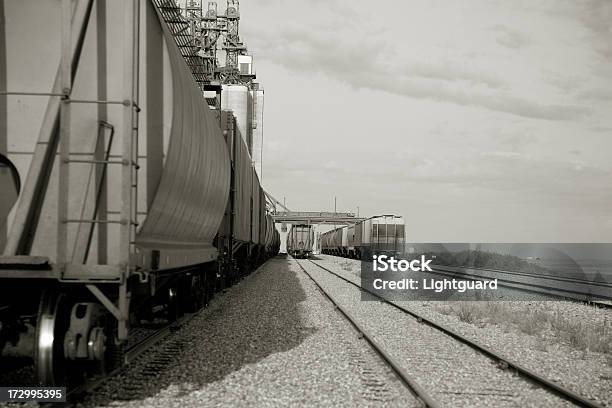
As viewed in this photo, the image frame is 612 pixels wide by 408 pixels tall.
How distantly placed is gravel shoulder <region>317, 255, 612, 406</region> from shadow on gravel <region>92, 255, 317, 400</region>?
316 centimetres

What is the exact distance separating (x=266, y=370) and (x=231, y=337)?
2.39 m

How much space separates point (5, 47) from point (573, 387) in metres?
7.02

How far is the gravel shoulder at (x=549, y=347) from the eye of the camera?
23.4ft

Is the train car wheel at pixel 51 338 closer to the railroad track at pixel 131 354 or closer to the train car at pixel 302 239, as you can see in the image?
the railroad track at pixel 131 354

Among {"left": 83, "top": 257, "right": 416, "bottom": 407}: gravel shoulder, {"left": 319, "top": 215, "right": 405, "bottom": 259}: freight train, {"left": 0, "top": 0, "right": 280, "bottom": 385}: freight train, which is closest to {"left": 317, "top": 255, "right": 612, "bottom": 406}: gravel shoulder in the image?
{"left": 83, "top": 257, "right": 416, "bottom": 407}: gravel shoulder

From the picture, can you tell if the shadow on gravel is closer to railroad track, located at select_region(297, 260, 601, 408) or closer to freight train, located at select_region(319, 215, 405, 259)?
railroad track, located at select_region(297, 260, 601, 408)

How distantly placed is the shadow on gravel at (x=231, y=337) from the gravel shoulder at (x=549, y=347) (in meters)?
3.16

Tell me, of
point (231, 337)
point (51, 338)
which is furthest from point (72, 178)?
point (231, 337)

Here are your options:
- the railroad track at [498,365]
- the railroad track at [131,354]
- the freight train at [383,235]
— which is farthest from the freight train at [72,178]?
the freight train at [383,235]

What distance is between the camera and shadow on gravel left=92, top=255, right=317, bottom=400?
6.84 m

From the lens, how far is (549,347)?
9680 millimetres

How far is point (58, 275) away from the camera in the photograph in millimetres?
5301

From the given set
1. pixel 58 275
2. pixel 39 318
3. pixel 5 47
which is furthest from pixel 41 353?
pixel 5 47

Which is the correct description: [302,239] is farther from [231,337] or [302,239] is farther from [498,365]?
[498,365]
